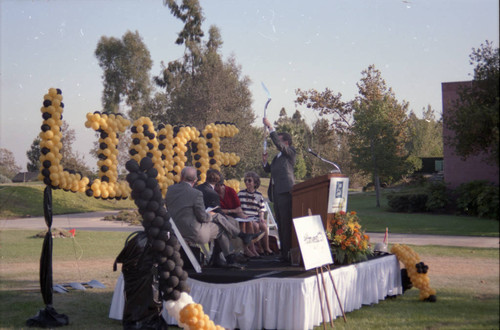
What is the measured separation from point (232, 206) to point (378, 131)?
16114 mm

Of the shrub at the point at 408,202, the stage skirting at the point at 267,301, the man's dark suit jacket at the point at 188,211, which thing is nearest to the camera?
the stage skirting at the point at 267,301

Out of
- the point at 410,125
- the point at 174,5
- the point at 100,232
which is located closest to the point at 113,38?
the point at 174,5

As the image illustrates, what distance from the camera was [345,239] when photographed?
733cm

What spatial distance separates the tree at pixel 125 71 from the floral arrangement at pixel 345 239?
30.1m

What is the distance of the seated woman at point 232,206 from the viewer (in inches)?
355

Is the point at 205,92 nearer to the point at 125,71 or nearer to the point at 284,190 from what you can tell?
the point at 125,71

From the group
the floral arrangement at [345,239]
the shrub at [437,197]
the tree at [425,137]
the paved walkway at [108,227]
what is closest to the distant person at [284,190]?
the floral arrangement at [345,239]

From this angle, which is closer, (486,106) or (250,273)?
(486,106)

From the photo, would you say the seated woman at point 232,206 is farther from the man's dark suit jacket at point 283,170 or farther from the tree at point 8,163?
the tree at point 8,163

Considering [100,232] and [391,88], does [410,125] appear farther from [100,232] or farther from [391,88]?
[100,232]

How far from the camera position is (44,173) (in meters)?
7.16

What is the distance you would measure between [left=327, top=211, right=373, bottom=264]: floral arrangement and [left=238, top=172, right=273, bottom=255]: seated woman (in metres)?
2.00

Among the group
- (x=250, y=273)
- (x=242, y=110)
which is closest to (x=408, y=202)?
(x=242, y=110)

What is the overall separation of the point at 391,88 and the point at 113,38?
68.9 feet
